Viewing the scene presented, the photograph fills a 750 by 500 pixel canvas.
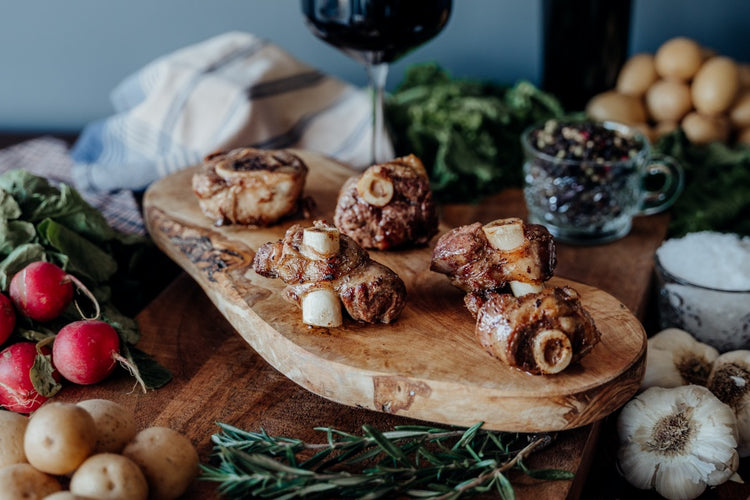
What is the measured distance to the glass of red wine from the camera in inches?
79.2

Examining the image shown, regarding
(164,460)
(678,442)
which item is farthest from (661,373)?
(164,460)

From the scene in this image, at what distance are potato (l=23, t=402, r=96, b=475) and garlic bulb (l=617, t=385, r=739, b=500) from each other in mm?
1011

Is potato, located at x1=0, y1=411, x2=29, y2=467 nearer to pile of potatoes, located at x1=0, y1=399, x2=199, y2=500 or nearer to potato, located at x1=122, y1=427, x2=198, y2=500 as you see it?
pile of potatoes, located at x1=0, y1=399, x2=199, y2=500

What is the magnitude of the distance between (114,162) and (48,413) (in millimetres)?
1700

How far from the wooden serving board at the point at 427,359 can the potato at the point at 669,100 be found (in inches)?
51.1

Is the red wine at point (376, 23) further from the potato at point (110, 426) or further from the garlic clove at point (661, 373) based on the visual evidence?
the potato at point (110, 426)

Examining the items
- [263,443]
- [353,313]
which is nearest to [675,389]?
[353,313]

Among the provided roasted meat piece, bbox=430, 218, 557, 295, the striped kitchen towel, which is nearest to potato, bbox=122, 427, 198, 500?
roasted meat piece, bbox=430, 218, 557, 295

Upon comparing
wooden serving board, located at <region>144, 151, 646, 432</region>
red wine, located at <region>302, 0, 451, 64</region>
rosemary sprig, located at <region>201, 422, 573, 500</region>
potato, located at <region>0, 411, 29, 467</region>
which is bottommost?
rosemary sprig, located at <region>201, 422, 573, 500</region>

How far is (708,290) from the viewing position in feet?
5.90

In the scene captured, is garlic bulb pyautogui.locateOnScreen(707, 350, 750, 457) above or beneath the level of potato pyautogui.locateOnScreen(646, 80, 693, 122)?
beneath

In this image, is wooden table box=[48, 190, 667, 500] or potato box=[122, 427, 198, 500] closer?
potato box=[122, 427, 198, 500]

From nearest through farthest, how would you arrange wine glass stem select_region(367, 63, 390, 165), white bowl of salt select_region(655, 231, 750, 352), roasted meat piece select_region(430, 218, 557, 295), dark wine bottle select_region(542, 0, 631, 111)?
roasted meat piece select_region(430, 218, 557, 295) < white bowl of salt select_region(655, 231, 750, 352) < wine glass stem select_region(367, 63, 390, 165) < dark wine bottle select_region(542, 0, 631, 111)

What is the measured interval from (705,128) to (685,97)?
0.44ft
